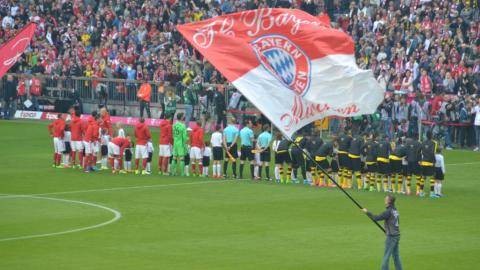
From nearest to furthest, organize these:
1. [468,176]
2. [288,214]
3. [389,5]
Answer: [288,214] → [468,176] → [389,5]

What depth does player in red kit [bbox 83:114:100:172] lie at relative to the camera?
43.2m

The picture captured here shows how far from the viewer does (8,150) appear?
168 ft

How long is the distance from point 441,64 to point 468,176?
9642mm

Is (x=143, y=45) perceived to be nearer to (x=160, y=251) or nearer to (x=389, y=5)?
(x=389, y=5)

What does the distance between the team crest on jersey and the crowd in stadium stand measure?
2299 centimetres

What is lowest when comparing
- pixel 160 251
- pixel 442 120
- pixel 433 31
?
pixel 160 251

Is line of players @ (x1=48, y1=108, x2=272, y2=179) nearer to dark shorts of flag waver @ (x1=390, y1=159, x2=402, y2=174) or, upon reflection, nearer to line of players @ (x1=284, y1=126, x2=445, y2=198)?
line of players @ (x1=284, y1=126, x2=445, y2=198)

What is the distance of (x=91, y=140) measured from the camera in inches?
1698

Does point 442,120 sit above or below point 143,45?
below

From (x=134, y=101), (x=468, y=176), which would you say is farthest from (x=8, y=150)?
(x=468, y=176)

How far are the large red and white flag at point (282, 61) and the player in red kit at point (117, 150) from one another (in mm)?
13232

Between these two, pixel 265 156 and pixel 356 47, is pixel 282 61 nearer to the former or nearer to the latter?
Answer: pixel 265 156

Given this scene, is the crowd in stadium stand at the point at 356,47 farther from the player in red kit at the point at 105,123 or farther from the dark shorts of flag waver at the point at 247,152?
the player in red kit at the point at 105,123

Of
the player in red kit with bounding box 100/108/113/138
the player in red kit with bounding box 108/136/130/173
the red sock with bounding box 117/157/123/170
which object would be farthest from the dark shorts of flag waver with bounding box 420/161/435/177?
the player in red kit with bounding box 100/108/113/138
